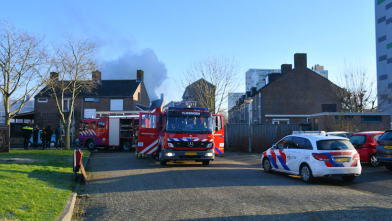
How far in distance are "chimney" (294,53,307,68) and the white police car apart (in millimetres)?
30556

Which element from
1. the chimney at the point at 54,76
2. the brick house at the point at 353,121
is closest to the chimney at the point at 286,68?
the brick house at the point at 353,121

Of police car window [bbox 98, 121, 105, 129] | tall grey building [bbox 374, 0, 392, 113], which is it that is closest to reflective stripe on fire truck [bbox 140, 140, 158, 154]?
police car window [bbox 98, 121, 105, 129]

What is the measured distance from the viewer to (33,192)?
Answer: 7934 millimetres

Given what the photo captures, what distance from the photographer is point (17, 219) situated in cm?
571

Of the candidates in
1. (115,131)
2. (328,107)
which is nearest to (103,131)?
(115,131)

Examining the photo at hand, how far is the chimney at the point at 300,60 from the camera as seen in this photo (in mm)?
40656

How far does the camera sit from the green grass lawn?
6195mm

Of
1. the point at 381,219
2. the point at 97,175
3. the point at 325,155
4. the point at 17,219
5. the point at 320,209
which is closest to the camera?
the point at 17,219

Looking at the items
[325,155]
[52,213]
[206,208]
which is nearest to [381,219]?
[206,208]

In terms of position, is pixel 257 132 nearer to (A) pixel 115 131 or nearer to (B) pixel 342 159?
(A) pixel 115 131

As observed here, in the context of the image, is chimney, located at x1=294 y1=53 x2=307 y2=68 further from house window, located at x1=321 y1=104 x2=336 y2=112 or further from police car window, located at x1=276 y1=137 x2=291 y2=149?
police car window, located at x1=276 y1=137 x2=291 y2=149

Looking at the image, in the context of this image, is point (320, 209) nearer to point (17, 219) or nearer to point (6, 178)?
point (17, 219)

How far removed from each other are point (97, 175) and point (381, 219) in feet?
31.8

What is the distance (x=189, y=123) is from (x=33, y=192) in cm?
782
